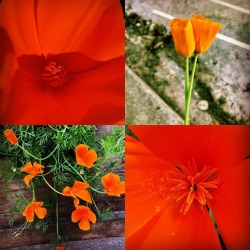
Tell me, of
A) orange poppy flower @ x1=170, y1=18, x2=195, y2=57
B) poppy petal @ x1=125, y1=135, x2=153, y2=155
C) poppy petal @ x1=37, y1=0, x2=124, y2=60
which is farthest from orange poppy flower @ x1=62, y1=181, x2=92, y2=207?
orange poppy flower @ x1=170, y1=18, x2=195, y2=57

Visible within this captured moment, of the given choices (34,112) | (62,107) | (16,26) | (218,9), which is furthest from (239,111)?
(16,26)

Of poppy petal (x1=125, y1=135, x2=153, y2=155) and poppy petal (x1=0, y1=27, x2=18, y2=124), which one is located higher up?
poppy petal (x1=0, y1=27, x2=18, y2=124)

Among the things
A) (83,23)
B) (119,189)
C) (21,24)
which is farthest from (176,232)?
(21,24)

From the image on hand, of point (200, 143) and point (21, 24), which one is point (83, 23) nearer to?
point (21, 24)

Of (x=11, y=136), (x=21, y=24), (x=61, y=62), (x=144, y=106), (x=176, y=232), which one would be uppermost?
(x=21, y=24)

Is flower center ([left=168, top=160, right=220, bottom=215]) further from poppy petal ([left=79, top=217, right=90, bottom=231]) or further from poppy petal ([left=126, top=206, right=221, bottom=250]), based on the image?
poppy petal ([left=79, top=217, right=90, bottom=231])

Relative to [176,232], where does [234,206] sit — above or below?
above
